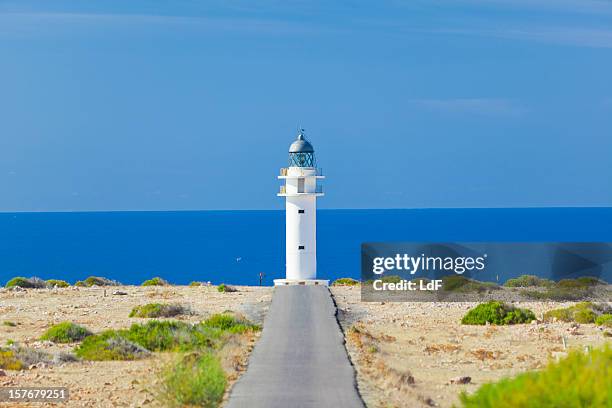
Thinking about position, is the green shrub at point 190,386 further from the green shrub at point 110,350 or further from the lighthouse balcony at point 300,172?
the lighthouse balcony at point 300,172

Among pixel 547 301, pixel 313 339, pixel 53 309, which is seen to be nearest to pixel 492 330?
pixel 313 339

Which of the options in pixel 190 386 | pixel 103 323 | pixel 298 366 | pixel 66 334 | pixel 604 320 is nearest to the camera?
pixel 190 386

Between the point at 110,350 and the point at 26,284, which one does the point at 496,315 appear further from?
the point at 26,284

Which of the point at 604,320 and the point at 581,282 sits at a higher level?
the point at 581,282

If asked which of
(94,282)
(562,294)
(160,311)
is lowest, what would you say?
(160,311)

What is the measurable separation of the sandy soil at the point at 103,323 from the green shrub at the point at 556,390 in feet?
21.5

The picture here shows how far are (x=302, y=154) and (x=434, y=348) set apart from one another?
2255cm

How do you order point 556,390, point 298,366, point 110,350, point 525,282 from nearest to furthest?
point 556,390 < point 298,366 < point 110,350 < point 525,282

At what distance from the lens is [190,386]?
51.4 ft

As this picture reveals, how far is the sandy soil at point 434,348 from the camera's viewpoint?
1861 centimetres

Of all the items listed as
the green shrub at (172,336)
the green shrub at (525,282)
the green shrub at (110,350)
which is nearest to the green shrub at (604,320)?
the green shrub at (172,336)

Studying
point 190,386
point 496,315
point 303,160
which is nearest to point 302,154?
point 303,160

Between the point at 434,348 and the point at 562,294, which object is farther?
the point at 562,294

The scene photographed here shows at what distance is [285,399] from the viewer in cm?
1653
